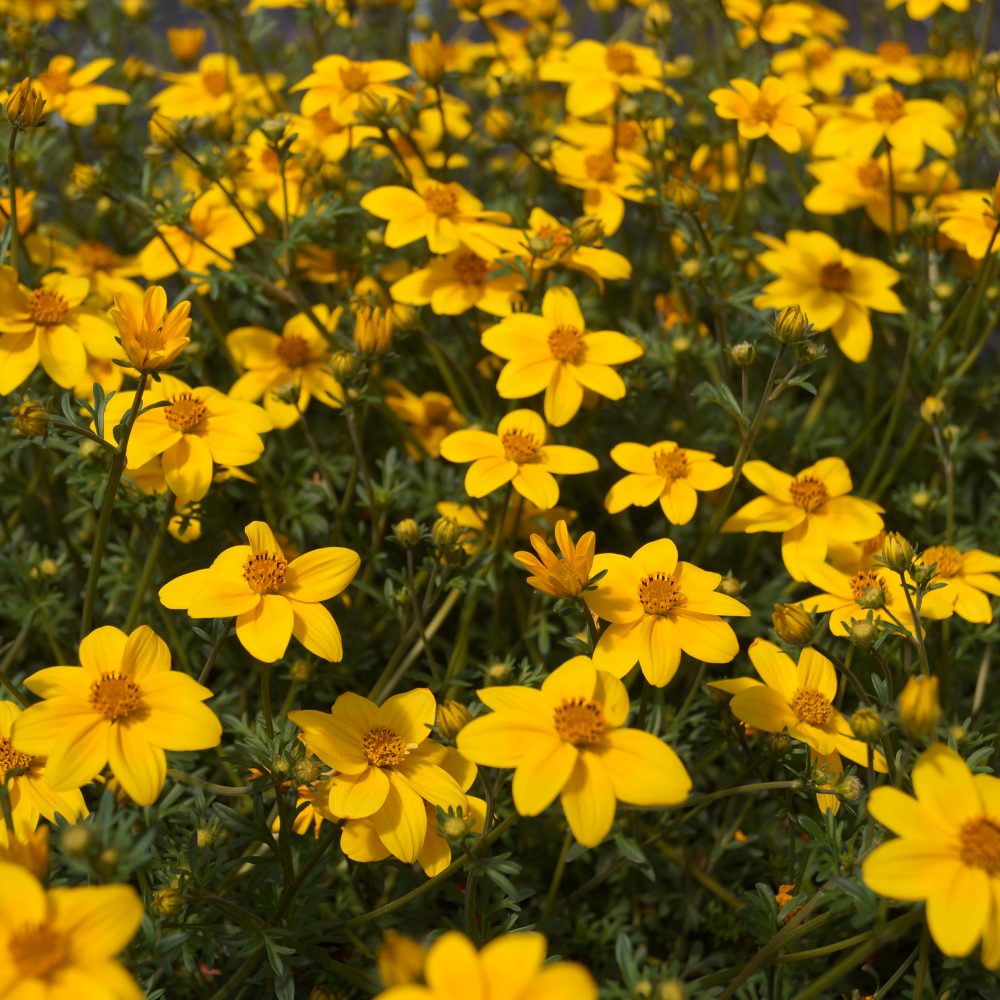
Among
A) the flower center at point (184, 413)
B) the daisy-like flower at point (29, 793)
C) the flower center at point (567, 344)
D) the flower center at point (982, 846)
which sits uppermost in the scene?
the flower center at point (184, 413)

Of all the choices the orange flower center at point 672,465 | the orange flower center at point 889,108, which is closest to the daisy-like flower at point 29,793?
the orange flower center at point 672,465

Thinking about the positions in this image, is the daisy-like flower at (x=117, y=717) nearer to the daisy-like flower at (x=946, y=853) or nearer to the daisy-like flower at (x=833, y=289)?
the daisy-like flower at (x=946, y=853)

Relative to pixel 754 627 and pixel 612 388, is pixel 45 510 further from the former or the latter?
pixel 754 627

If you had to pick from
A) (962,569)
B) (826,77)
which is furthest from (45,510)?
(826,77)

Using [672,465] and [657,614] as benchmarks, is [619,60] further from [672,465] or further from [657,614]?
[657,614]

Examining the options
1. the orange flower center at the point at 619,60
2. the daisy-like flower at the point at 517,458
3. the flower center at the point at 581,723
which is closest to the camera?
the flower center at the point at 581,723

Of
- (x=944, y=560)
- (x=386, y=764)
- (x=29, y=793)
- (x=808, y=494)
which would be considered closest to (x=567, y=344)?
(x=808, y=494)

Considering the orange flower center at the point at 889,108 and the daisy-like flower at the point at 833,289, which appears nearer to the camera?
the daisy-like flower at the point at 833,289
